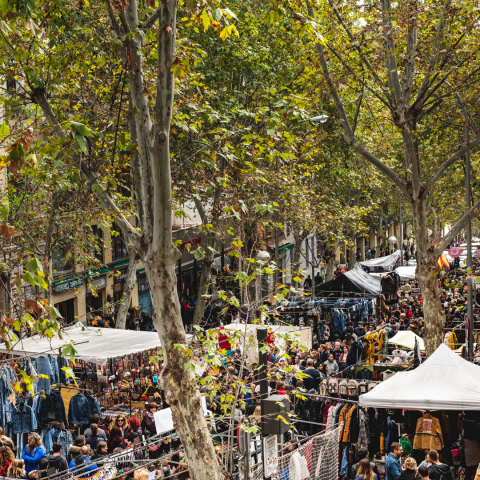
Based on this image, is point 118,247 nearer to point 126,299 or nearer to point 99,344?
point 126,299

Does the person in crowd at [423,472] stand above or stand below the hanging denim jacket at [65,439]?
above

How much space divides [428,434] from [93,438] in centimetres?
607

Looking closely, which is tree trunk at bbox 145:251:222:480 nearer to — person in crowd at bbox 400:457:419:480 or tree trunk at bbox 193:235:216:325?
person in crowd at bbox 400:457:419:480

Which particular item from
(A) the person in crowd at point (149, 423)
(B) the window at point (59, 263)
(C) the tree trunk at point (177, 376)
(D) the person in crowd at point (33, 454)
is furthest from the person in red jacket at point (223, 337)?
(B) the window at point (59, 263)

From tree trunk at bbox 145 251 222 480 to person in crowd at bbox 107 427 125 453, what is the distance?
472cm

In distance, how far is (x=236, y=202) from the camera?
8.77 m

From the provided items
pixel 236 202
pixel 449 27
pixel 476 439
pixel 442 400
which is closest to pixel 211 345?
pixel 236 202

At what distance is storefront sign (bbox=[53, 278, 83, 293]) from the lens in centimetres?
2240

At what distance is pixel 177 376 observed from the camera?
6594mm

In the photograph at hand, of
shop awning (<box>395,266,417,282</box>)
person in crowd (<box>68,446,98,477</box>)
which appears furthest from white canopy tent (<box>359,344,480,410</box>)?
shop awning (<box>395,266,417,282</box>)

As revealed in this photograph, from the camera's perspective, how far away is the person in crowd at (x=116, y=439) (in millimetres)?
10953

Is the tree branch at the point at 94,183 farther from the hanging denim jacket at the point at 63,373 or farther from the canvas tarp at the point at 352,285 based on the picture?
the canvas tarp at the point at 352,285

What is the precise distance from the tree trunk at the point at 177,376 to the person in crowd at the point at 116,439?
4.72 m

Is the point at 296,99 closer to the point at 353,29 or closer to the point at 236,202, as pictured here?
the point at 236,202
